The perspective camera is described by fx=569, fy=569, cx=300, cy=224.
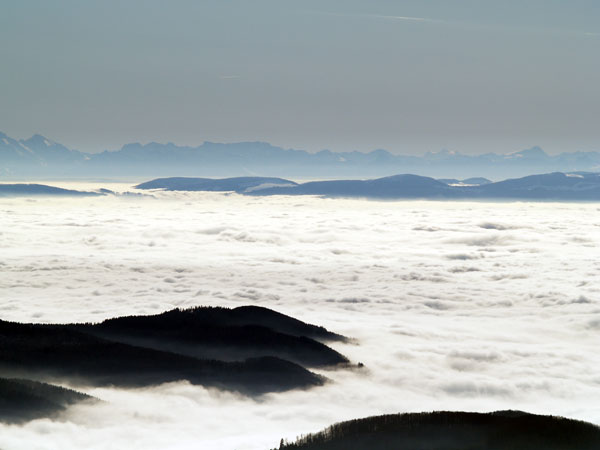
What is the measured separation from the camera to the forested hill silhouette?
3384 centimetres

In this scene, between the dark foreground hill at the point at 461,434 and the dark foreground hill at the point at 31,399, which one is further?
the dark foreground hill at the point at 31,399

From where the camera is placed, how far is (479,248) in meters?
147

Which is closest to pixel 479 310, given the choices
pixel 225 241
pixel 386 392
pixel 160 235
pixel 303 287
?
pixel 303 287

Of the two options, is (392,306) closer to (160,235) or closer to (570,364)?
(570,364)

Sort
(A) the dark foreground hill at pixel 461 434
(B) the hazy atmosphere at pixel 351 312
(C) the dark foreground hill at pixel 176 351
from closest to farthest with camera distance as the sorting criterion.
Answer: (A) the dark foreground hill at pixel 461 434, (B) the hazy atmosphere at pixel 351 312, (C) the dark foreground hill at pixel 176 351

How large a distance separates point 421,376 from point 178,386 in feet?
41.7

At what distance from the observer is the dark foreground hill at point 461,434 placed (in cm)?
1445

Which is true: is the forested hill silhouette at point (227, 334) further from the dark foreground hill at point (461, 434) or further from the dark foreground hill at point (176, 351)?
the dark foreground hill at point (461, 434)

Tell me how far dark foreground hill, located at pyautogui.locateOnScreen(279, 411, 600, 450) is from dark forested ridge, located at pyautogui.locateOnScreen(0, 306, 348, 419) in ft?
29.6

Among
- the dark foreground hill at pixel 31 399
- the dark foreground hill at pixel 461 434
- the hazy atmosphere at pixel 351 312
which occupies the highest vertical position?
the dark foreground hill at pixel 461 434

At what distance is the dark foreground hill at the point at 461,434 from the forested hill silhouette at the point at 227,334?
50.0 ft

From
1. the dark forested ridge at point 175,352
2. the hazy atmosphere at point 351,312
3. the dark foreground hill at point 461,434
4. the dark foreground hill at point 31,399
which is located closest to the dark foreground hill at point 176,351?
the dark forested ridge at point 175,352

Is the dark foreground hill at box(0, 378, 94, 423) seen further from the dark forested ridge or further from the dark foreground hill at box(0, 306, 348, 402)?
the dark foreground hill at box(0, 306, 348, 402)

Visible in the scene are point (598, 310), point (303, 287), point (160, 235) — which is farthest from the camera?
point (160, 235)
